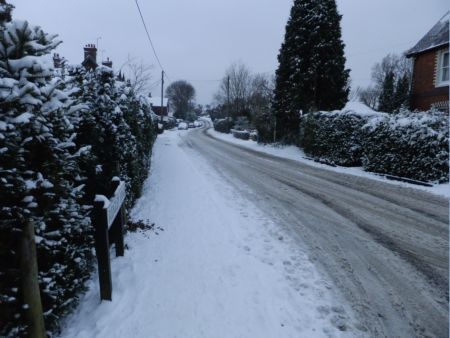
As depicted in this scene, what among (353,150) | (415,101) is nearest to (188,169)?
(353,150)

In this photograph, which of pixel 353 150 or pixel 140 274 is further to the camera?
pixel 353 150

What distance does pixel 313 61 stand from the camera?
19.1 m

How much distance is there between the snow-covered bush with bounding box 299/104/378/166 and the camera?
1363cm

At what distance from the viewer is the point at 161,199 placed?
7.46 metres

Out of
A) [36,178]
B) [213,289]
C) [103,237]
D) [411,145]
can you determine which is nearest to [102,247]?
[103,237]

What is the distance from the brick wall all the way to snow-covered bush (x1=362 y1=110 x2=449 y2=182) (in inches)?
259

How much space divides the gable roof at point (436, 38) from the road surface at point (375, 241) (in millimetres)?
10670

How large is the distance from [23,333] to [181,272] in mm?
1972

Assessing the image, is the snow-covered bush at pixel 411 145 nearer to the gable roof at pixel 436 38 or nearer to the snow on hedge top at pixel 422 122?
the snow on hedge top at pixel 422 122

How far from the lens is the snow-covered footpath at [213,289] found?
3.04m

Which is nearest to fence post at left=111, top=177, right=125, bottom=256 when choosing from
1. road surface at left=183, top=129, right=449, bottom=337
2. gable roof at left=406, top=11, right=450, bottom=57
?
road surface at left=183, top=129, right=449, bottom=337

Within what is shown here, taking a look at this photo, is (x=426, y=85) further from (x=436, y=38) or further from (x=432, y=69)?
(x=436, y=38)

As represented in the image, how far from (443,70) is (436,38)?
73.6 inches

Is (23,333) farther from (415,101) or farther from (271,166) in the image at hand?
(415,101)
